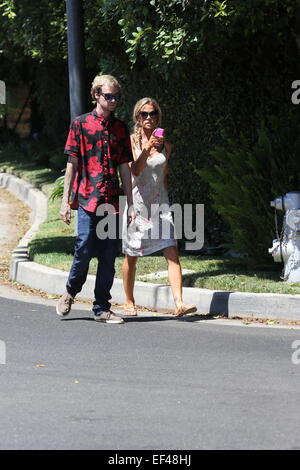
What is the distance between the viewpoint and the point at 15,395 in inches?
262

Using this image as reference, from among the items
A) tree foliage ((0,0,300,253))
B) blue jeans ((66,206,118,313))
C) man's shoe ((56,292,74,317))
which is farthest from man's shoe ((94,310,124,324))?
tree foliage ((0,0,300,253))

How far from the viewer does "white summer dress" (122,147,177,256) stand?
948 centimetres

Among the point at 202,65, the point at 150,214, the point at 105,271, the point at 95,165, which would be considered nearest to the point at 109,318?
the point at 105,271

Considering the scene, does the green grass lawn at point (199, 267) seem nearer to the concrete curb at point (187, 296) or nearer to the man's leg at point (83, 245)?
the concrete curb at point (187, 296)

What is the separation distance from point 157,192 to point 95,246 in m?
0.75

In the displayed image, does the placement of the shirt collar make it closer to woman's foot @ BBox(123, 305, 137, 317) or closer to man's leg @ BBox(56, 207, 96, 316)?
man's leg @ BBox(56, 207, 96, 316)

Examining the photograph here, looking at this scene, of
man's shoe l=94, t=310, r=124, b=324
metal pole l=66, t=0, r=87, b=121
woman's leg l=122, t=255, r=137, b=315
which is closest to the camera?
man's shoe l=94, t=310, r=124, b=324

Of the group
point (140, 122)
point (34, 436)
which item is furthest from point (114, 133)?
point (34, 436)

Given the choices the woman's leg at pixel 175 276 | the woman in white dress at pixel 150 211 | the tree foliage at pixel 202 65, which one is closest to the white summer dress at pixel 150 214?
the woman in white dress at pixel 150 211

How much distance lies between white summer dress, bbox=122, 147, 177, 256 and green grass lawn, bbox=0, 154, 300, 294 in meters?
0.86

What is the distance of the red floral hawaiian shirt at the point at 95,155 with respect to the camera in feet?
29.5

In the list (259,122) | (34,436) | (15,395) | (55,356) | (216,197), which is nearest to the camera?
(34,436)

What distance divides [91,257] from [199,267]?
86.3 inches

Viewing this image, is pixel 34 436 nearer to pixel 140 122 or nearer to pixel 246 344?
pixel 246 344
